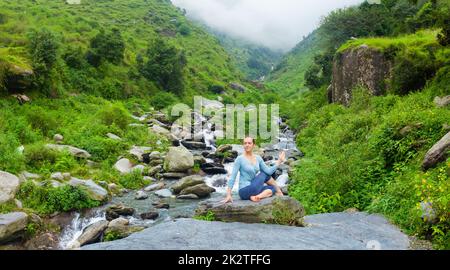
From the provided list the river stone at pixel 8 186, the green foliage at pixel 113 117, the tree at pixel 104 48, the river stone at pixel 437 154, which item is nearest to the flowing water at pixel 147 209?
the river stone at pixel 8 186

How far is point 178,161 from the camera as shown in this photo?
1069 inches

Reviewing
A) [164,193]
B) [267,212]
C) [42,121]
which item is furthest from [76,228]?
[42,121]

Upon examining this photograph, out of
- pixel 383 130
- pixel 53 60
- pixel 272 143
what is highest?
pixel 53 60

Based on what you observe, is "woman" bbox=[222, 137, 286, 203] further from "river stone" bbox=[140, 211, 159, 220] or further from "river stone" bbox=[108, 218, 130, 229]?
"river stone" bbox=[140, 211, 159, 220]

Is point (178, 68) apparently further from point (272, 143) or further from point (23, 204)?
point (23, 204)

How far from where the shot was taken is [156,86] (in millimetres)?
53312

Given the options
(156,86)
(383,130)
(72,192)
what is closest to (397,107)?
(383,130)

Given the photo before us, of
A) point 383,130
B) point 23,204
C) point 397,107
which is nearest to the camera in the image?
point 383,130

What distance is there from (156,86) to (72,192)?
114 feet

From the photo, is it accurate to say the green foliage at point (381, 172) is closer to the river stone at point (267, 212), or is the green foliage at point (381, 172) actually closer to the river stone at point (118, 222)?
the river stone at point (267, 212)

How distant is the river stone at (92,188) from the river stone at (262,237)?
11.0m

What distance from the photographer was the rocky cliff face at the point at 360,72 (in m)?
29.4

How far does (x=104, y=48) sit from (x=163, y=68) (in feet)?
26.7

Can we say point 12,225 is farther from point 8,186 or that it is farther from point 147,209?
point 147,209
